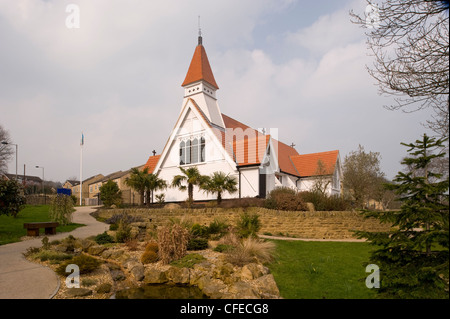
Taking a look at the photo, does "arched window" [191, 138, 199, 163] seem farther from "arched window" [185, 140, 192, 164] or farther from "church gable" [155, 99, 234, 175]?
"arched window" [185, 140, 192, 164]

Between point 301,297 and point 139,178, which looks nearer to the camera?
point 301,297

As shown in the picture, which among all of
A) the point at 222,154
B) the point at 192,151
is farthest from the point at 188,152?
the point at 222,154

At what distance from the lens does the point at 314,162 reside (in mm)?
30453

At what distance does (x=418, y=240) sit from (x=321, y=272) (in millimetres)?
4288

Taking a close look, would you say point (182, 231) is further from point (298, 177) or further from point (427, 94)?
point (298, 177)

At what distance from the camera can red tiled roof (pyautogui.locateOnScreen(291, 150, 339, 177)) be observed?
28953 mm

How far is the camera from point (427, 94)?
5465mm

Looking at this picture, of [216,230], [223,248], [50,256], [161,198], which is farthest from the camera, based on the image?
[161,198]

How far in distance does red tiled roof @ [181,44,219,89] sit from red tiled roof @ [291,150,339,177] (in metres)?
12.7

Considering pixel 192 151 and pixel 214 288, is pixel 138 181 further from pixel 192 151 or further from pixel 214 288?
pixel 214 288

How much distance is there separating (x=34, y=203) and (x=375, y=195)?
47.4 m

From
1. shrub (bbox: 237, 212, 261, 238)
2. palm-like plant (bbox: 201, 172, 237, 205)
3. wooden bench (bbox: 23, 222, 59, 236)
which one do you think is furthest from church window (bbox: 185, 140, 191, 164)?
shrub (bbox: 237, 212, 261, 238)

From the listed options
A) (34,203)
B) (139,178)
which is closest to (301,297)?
(139,178)
